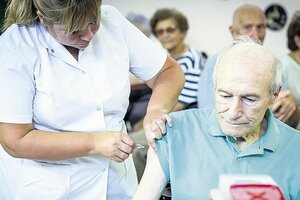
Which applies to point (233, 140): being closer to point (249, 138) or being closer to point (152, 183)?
point (249, 138)

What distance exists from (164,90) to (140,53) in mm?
164

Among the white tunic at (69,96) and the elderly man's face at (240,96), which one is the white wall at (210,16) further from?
the elderly man's face at (240,96)

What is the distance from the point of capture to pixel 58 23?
1.46 meters

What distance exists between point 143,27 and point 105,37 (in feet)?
9.15

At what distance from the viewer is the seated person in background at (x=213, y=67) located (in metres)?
2.48

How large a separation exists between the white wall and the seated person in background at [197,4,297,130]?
198 cm

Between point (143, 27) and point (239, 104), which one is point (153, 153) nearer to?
point (239, 104)

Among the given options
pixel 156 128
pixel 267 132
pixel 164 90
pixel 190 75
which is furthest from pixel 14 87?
pixel 190 75

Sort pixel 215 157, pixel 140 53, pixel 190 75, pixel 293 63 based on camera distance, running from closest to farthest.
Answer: pixel 215 157 → pixel 140 53 → pixel 190 75 → pixel 293 63

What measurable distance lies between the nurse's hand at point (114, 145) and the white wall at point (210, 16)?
3512mm

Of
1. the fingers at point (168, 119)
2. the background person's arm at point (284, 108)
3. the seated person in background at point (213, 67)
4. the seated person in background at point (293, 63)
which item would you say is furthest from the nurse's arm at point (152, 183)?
the seated person in background at point (293, 63)

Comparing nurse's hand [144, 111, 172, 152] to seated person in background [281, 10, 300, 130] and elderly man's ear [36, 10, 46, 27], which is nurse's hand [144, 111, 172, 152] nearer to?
elderly man's ear [36, 10, 46, 27]

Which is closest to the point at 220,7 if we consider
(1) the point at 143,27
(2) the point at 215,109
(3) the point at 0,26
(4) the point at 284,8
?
(4) the point at 284,8

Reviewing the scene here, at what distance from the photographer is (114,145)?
1.49 meters
